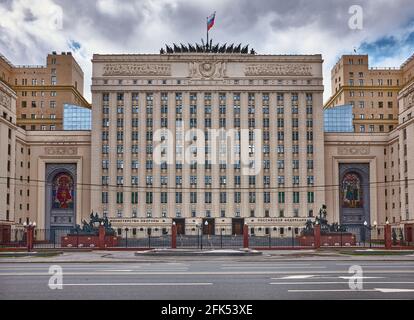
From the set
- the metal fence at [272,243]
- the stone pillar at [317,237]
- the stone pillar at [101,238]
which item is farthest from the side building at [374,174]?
the stone pillar at [101,238]

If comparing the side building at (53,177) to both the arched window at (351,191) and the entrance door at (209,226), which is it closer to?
the entrance door at (209,226)

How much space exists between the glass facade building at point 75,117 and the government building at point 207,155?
14.2m

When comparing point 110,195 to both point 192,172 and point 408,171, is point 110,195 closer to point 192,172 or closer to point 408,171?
point 192,172

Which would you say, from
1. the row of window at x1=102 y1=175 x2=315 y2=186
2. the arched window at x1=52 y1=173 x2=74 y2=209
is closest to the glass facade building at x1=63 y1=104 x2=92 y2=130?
the arched window at x1=52 y1=173 x2=74 y2=209

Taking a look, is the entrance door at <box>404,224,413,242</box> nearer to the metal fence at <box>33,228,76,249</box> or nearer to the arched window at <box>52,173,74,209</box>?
the metal fence at <box>33,228,76,249</box>

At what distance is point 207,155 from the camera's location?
9681 centimetres

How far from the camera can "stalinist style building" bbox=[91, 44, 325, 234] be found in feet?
314

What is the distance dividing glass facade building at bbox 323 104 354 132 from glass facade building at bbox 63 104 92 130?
160 feet

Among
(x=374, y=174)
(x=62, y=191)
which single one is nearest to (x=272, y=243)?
(x=374, y=174)

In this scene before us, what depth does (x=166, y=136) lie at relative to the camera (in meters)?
96.8

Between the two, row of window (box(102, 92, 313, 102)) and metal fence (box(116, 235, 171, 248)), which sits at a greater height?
row of window (box(102, 92, 313, 102))

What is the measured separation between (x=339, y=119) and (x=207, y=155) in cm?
3132
